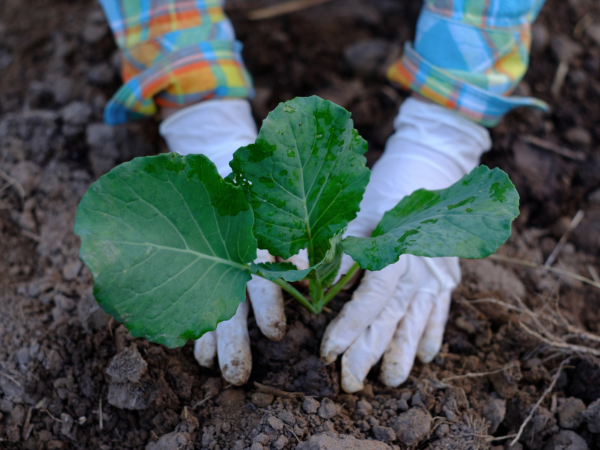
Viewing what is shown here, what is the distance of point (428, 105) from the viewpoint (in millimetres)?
1859

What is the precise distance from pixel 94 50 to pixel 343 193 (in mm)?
1735

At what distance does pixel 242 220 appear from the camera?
1066 mm

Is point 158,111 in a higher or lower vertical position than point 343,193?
lower

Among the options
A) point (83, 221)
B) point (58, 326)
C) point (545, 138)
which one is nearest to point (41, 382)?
point (58, 326)

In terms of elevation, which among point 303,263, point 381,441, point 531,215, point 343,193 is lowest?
point 531,215

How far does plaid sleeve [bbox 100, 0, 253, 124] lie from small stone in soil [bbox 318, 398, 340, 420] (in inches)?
48.1

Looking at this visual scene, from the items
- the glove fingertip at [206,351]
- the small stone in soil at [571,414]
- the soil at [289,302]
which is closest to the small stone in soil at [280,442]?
the soil at [289,302]

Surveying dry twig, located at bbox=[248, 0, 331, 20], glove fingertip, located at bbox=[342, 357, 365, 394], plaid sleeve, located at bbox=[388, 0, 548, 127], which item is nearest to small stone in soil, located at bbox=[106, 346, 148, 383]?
glove fingertip, located at bbox=[342, 357, 365, 394]

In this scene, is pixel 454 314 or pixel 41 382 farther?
pixel 454 314

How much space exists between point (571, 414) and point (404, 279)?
59 cm

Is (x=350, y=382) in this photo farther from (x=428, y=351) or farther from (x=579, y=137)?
(x=579, y=137)

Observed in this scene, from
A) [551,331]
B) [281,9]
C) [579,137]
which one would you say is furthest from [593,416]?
[281,9]

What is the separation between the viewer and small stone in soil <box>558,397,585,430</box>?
4.21 feet

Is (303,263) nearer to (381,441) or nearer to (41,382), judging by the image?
(381,441)
